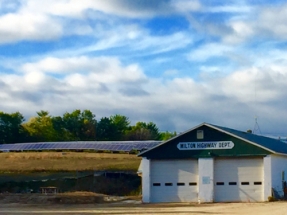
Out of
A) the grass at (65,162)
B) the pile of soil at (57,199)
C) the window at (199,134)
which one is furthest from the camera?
the grass at (65,162)

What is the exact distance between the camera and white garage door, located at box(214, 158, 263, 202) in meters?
39.1

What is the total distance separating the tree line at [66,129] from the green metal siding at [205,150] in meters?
63.6

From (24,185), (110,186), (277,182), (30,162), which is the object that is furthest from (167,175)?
(30,162)

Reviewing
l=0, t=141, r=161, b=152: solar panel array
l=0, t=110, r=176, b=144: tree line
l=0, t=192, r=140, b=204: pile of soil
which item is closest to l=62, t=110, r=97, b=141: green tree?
l=0, t=110, r=176, b=144: tree line

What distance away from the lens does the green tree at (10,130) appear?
10131cm

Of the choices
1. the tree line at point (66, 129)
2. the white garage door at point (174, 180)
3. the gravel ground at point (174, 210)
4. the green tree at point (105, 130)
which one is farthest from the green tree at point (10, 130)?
the gravel ground at point (174, 210)

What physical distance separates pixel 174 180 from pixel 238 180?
4.26 meters

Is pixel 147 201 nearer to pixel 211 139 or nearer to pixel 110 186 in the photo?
pixel 211 139

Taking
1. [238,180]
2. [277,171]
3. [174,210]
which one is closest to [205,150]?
[238,180]

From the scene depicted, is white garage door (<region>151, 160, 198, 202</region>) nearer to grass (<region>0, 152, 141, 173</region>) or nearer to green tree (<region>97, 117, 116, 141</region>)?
grass (<region>0, 152, 141, 173</region>)

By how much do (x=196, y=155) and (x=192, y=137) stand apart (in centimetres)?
127

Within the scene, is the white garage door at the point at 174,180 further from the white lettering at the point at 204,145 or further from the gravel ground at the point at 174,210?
the gravel ground at the point at 174,210

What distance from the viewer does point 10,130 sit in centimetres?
10306

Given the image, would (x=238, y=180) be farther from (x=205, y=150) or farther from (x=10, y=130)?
(x=10, y=130)
